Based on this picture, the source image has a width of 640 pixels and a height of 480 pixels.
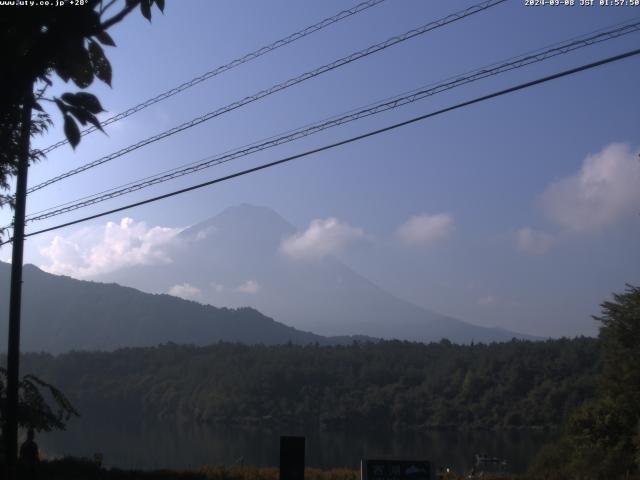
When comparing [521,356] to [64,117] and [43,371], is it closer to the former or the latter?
[43,371]

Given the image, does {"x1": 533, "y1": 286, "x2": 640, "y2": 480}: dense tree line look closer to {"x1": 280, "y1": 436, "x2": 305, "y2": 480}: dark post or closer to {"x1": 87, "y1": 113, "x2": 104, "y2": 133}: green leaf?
{"x1": 280, "y1": 436, "x2": 305, "y2": 480}: dark post

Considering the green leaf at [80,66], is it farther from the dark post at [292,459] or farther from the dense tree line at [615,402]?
the dense tree line at [615,402]

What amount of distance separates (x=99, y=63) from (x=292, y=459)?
771 cm

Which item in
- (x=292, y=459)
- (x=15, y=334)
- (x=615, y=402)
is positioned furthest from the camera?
(x=615, y=402)

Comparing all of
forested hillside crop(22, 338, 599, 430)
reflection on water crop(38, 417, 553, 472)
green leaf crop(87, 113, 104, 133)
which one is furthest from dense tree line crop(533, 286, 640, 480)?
forested hillside crop(22, 338, 599, 430)

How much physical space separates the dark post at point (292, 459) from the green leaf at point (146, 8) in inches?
307

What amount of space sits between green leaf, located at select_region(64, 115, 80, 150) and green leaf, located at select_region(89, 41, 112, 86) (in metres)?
0.33

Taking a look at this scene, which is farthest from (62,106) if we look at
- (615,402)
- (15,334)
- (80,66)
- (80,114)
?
(615,402)

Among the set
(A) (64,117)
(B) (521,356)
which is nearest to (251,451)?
(B) (521,356)

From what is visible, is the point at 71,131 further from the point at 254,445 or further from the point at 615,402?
the point at 254,445

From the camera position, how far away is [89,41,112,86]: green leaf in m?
4.42

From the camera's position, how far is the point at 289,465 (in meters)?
11.0

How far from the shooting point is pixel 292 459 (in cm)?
Answer: 1100

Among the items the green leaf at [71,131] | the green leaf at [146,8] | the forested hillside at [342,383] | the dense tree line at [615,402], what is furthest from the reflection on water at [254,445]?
the green leaf at [146,8]
